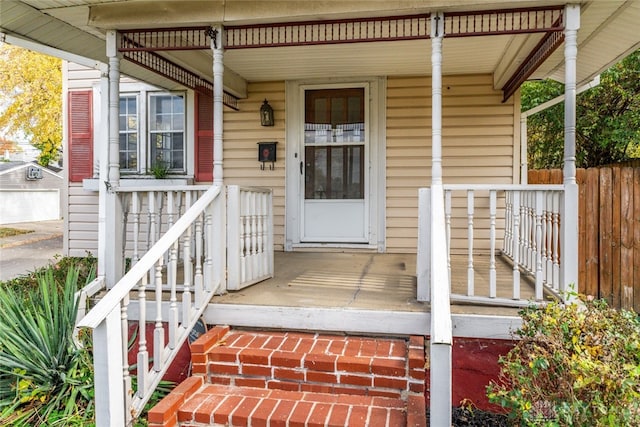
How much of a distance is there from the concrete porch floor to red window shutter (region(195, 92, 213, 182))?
5.34ft

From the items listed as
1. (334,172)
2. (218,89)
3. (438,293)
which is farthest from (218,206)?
(334,172)

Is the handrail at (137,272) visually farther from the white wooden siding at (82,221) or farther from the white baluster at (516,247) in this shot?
the white wooden siding at (82,221)

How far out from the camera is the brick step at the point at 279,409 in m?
2.25

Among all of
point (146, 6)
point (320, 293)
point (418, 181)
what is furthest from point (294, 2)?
point (418, 181)

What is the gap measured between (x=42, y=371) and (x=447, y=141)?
4515 mm

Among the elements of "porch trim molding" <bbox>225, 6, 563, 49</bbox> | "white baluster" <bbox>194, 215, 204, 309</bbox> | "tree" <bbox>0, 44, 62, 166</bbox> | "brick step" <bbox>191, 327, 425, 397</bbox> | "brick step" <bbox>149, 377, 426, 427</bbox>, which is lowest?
"brick step" <bbox>149, 377, 426, 427</bbox>

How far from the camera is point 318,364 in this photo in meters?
2.57

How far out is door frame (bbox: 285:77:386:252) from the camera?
5.46 meters

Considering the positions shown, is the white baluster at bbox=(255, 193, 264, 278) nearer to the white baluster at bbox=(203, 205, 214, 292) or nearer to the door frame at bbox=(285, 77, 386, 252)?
the white baluster at bbox=(203, 205, 214, 292)

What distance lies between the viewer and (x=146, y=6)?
3439mm

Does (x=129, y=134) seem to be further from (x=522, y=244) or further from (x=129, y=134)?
(x=522, y=244)

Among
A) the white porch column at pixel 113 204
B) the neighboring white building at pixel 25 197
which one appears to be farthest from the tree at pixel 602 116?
the neighboring white building at pixel 25 197

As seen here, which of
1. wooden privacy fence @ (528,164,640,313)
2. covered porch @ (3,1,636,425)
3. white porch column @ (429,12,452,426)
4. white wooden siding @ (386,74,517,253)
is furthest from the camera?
white wooden siding @ (386,74,517,253)

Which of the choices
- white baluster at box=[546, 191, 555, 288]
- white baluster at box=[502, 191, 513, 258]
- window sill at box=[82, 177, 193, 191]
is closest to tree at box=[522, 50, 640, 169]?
white baluster at box=[502, 191, 513, 258]
